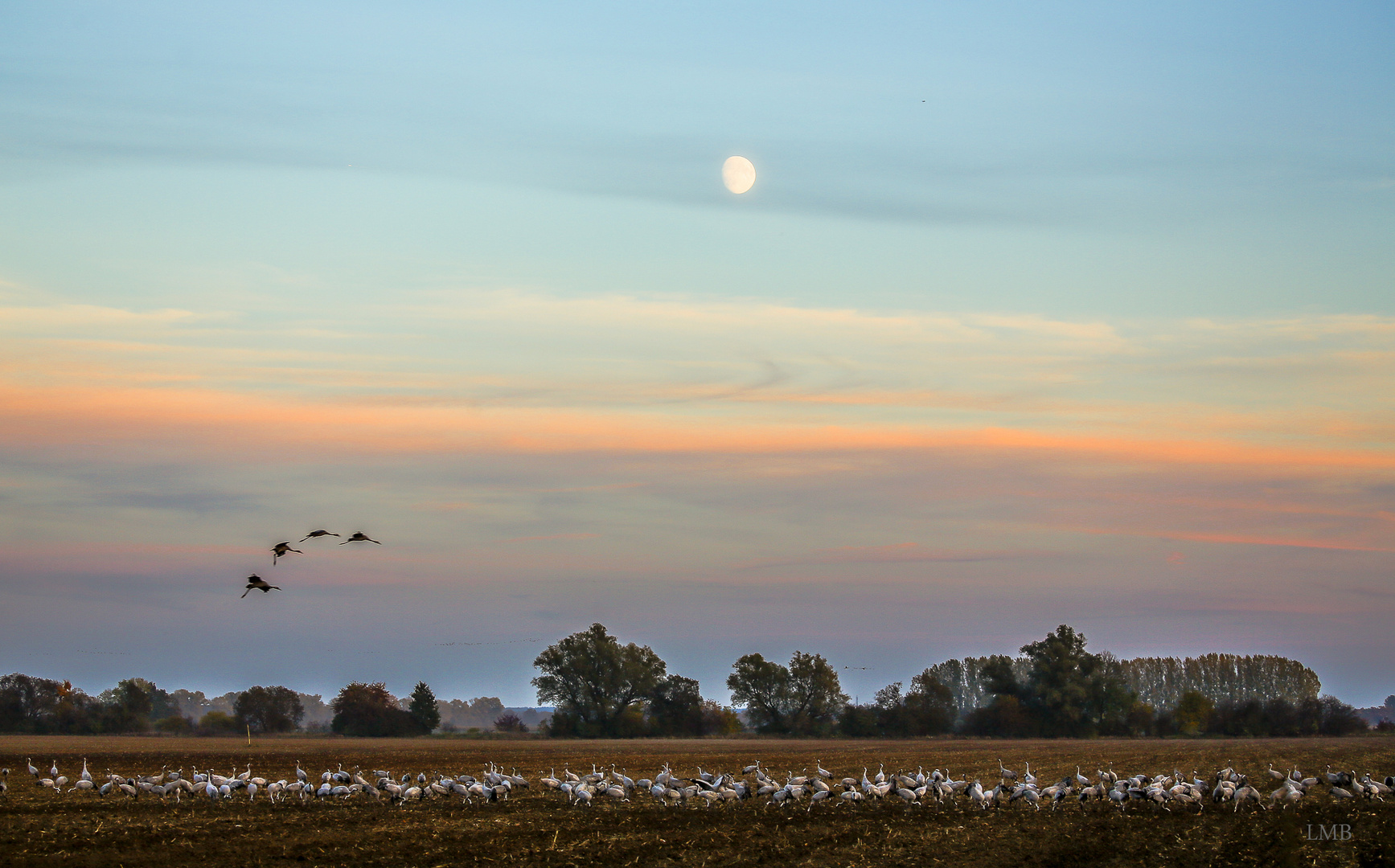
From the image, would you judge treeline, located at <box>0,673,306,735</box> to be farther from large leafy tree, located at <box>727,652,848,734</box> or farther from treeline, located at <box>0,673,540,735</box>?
large leafy tree, located at <box>727,652,848,734</box>

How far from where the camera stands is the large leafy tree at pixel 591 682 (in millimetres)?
110062

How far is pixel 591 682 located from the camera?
4350 inches

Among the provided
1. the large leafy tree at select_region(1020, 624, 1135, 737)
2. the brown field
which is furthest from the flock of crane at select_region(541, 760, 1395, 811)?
the large leafy tree at select_region(1020, 624, 1135, 737)

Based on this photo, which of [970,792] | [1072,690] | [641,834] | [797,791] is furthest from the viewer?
[1072,690]

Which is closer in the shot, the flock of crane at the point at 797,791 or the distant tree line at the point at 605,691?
the flock of crane at the point at 797,791

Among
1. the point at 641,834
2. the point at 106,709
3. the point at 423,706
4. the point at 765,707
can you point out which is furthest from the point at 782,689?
the point at 641,834

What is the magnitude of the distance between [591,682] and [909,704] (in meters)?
30.9

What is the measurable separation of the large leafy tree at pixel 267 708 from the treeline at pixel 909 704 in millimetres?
25980

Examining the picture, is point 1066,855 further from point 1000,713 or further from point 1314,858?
point 1000,713

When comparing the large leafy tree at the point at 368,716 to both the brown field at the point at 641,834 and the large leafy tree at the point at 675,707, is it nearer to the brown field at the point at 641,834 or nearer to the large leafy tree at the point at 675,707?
the large leafy tree at the point at 675,707

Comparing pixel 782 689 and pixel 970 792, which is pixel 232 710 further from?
pixel 970 792

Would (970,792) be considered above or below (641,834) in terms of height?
A: above

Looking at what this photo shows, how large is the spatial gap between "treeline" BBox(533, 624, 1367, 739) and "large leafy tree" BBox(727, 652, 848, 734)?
81 mm

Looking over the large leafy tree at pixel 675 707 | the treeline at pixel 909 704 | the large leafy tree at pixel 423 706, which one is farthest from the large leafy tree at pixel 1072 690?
the large leafy tree at pixel 423 706
